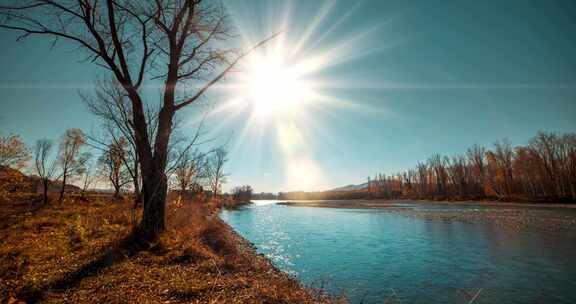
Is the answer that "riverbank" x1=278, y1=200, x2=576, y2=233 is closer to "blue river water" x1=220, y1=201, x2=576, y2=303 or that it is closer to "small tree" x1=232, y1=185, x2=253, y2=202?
"blue river water" x1=220, y1=201, x2=576, y2=303

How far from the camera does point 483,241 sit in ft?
A: 42.9

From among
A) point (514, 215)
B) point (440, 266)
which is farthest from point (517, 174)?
point (440, 266)

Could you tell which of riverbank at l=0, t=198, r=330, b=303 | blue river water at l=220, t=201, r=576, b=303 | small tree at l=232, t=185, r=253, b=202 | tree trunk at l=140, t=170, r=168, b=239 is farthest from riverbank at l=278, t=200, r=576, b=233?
small tree at l=232, t=185, r=253, b=202

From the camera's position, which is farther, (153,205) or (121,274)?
(153,205)

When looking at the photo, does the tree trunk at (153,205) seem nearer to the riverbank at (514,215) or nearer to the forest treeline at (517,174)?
the riverbank at (514,215)

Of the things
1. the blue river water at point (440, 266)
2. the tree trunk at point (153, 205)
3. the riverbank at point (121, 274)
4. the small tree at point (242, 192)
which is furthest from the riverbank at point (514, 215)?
the small tree at point (242, 192)

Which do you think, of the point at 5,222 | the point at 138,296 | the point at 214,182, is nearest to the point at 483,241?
the point at 138,296

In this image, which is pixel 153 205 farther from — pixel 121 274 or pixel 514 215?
pixel 514 215

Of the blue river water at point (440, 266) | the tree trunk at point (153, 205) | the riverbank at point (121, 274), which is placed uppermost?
the tree trunk at point (153, 205)

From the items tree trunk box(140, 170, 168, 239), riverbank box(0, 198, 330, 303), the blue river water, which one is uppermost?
tree trunk box(140, 170, 168, 239)

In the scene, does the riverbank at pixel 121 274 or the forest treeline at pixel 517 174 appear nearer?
the riverbank at pixel 121 274

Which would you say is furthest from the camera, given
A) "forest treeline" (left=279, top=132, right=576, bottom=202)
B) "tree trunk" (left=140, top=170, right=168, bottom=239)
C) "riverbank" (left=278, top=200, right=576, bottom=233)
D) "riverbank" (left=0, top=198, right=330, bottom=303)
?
"forest treeline" (left=279, top=132, right=576, bottom=202)

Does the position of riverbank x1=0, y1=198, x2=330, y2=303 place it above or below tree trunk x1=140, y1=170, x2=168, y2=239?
below

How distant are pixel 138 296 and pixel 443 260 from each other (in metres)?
11.0
